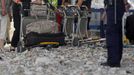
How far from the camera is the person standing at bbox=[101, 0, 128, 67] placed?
830 centimetres

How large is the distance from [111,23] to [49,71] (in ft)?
4.55

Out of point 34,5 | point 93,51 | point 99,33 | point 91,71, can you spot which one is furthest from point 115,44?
→ point 99,33

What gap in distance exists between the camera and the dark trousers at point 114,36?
833 centimetres

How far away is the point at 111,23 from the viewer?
8.34 meters

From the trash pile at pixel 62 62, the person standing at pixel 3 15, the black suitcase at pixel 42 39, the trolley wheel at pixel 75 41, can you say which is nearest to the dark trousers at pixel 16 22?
the person standing at pixel 3 15

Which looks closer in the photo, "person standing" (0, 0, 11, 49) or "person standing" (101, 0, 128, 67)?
"person standing" (101, 0, 128, 67)

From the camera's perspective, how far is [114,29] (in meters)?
8.33

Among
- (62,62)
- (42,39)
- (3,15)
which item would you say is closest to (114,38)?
(62,62)

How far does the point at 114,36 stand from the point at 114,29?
0.13 m

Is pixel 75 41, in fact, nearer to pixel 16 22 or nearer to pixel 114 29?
pixel 16 22

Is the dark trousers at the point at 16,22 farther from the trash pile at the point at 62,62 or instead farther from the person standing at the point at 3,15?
the trash pile at the point at 62,62

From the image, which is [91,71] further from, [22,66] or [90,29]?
[90,29]

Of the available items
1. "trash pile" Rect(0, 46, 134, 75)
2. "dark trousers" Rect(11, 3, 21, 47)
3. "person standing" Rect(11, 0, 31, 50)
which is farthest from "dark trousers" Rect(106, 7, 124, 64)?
"dark trousers" Rect(11, 3, 21, 47)

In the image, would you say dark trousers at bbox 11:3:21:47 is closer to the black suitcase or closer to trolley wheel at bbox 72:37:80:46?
the black suitcase
